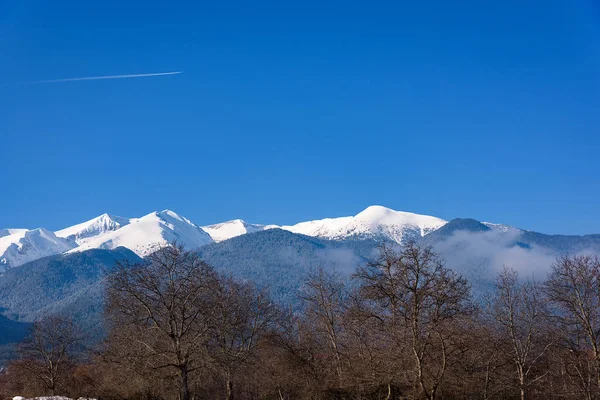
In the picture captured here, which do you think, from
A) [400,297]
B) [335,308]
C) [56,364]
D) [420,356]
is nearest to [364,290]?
[400,297]

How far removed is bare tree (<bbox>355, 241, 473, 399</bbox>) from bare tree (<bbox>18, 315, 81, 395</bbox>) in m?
34.3

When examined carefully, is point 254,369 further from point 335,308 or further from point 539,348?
point 539,348

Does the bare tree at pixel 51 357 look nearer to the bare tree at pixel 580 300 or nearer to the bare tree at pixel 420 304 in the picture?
the bare tree at pixel 420 304

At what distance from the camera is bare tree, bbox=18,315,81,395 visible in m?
53.1

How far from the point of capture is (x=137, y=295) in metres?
35.7

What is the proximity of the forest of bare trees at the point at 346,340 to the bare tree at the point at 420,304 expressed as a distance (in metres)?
0.09

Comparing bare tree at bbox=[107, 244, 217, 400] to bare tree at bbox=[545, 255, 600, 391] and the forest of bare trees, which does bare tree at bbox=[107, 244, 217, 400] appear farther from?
bare tree at bbox=[545, 255, 600, 391]

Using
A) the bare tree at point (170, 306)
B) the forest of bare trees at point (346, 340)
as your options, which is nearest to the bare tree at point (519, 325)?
the forest of bare trees at point (346, 340)

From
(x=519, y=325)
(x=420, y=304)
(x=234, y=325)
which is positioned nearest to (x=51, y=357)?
(x=234, y=325)

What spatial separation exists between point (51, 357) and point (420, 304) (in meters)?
40.0

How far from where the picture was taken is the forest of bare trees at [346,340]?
30.4 meters

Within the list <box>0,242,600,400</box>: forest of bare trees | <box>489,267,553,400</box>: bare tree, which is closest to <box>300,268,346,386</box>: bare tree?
<box>0,242,600,400</box>: forest of bare trees

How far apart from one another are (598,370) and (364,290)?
14692 millimetres

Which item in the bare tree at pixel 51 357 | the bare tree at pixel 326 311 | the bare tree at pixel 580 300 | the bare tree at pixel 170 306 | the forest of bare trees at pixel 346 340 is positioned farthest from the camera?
the bare tree at pixel 51 357
